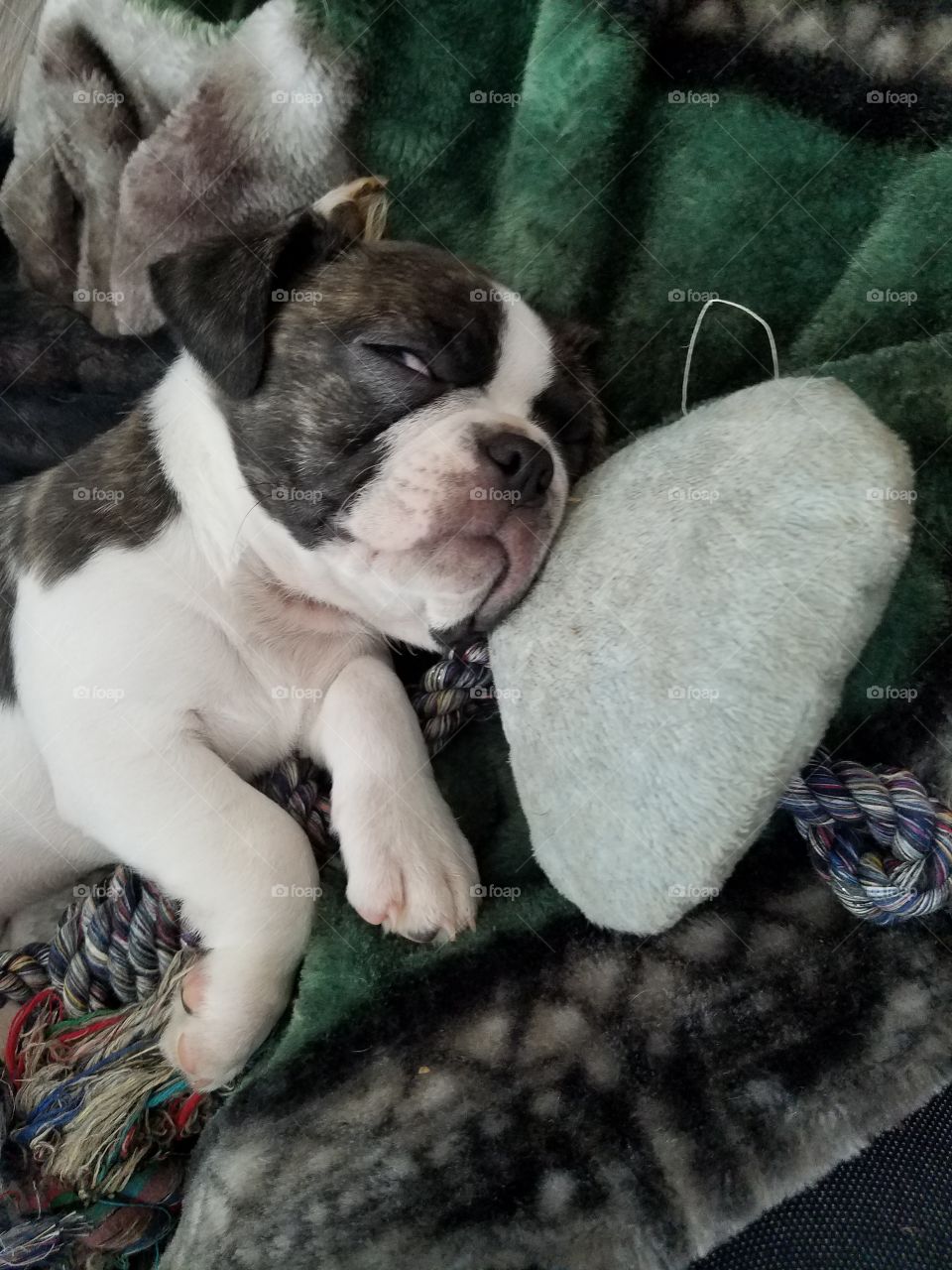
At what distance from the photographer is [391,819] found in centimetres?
177

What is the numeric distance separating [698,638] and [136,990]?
4.36 feet

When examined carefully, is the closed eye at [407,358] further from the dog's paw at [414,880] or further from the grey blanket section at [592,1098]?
the grey blanket section at [592,1098]

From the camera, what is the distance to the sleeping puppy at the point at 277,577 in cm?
170

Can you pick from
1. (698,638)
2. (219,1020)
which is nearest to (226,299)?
(698,638)

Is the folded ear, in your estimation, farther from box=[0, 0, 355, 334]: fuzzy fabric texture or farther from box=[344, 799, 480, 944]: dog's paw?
box=[344, 799, 480, 944]: dog's paw

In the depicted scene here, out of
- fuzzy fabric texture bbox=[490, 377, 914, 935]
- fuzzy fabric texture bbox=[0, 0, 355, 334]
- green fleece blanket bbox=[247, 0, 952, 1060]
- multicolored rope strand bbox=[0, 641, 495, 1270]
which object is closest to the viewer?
fuzzy fabric texture bbox=[490, 377, 914, 935]

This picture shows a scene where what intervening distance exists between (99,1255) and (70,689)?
0.98 m

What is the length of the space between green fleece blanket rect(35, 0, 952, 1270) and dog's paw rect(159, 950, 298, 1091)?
60 mm

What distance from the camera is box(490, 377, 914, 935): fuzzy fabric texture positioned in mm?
1247

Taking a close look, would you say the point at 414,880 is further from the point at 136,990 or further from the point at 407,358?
the point at 407,358

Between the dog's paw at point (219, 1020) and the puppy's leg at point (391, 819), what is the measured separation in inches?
8.8

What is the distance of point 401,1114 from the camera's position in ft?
4.85

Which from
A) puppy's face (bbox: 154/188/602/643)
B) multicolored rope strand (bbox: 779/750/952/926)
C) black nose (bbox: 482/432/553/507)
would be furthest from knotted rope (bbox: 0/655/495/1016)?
multicolored rope strand (bbox: 779/750/952/926)

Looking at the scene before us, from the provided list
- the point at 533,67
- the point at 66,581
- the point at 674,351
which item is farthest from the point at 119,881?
the point at 533,67
